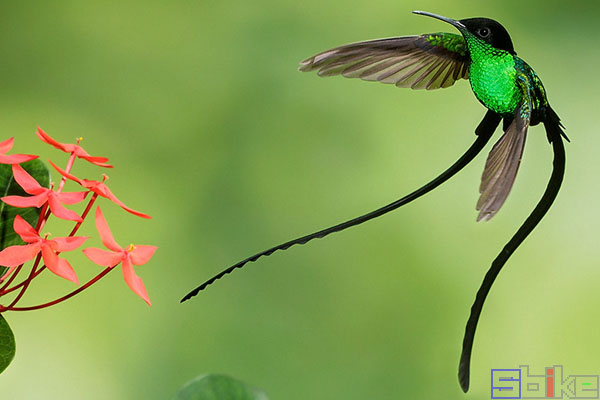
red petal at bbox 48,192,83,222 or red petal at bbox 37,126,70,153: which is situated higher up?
red petal at bbox 37,126,70,153

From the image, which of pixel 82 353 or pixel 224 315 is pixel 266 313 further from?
pixel 82 353

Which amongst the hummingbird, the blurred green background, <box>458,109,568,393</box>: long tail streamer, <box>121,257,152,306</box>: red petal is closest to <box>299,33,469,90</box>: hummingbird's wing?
the hummingbird

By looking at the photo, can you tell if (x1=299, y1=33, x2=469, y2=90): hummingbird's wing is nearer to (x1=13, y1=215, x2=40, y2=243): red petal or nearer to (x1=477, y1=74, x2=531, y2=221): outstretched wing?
(x1=477, y1=74, x2=531, y2=221): outstretched wing

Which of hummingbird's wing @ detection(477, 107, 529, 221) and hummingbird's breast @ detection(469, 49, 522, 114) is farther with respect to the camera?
hummingbird's breast @ detection(469, 49, 522, 114)

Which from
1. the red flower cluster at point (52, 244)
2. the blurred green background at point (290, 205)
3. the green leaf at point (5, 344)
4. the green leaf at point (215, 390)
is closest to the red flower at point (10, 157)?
the red flower cluster at point (52, 244)

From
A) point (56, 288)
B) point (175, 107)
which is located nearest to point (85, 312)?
point (56, 288)

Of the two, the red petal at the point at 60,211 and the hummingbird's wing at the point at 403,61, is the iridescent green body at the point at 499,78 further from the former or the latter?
the red petal at the point at 60,211
